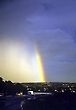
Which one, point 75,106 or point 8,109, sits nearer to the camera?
point 75,106

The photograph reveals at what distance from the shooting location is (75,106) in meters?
77.3

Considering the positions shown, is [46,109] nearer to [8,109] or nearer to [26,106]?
[26,106]

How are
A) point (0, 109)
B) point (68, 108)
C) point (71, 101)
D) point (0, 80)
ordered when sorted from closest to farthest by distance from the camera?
point (68, 108)
point (71, 101)
point (0, 109)
point (0, 80)

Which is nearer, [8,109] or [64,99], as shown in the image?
[64,99]

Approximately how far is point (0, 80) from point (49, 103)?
104 m

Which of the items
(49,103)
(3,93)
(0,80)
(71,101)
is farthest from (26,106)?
(0,80)

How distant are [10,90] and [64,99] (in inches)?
4205

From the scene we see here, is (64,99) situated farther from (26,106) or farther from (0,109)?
(0,109)

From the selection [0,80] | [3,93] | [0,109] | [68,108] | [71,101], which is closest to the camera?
[68,108]

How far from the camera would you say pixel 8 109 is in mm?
96562

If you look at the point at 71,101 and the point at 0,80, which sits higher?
the point at 0,80

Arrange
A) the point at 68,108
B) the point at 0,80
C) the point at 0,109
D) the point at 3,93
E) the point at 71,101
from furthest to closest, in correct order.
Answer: the point at 0,80, the point at 3,93, the point at 0,109, the point at 71,101, the point at 68,108

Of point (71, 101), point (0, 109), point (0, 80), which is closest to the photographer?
point (71, 101)

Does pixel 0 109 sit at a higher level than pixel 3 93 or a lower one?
lower
